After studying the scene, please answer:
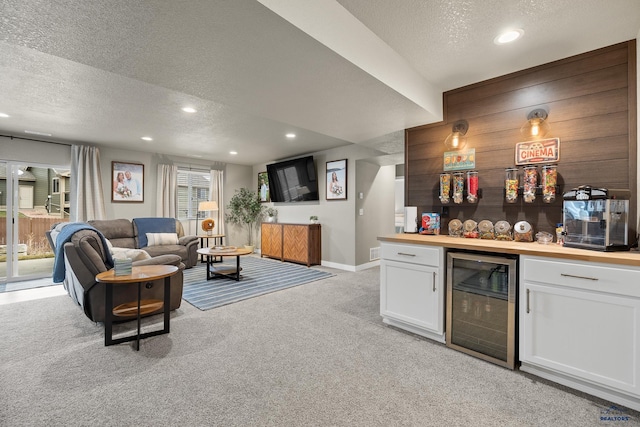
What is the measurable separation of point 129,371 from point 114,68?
85.3 inches

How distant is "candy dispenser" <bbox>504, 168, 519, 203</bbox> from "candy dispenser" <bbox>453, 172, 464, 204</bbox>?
0.36m

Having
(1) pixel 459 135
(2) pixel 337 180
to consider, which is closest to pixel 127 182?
Result: (2) pixel 337 180

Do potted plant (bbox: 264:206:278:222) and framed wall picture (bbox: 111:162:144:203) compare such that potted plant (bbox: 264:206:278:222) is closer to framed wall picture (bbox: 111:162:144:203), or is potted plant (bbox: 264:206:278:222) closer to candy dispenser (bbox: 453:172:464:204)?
framed wall picture (bbox: 111:162:144:203)

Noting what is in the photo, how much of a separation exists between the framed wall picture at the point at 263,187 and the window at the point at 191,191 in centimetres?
129

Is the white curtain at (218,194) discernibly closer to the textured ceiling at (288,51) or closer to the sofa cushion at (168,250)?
the sofa cushion at (168,250)

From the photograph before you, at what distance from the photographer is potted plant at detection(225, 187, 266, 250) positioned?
7270 mm

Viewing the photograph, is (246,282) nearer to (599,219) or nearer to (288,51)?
(288,51)

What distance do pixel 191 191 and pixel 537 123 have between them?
6734 millimetres

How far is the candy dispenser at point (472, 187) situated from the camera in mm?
2629

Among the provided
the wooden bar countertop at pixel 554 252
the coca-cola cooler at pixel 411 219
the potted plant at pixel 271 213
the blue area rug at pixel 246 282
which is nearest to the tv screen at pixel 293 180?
the potted plant at pixel 271 213

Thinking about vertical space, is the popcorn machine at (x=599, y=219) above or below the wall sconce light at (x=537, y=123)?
below

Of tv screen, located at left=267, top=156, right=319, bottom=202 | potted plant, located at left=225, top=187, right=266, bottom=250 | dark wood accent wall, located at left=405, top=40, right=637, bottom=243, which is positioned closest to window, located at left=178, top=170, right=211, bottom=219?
potted plant, located at left=225, top=187, right=266, bottom=250

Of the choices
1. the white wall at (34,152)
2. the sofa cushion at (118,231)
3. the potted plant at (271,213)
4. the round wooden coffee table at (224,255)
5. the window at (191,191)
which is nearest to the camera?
the round wooden coffee table at (224,255)

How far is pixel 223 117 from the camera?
3777 millimetres
